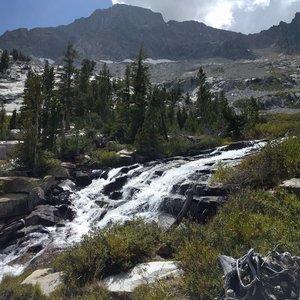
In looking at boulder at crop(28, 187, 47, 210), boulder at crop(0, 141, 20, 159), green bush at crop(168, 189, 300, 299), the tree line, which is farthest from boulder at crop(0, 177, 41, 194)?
green bush at crop(168, 189, 300, 299)

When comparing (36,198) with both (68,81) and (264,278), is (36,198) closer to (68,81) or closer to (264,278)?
(264,278)

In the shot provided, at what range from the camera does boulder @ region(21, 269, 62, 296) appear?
905 cm

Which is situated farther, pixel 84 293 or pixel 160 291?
pixel 84 293

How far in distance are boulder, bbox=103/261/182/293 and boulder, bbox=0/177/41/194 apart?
1738cm

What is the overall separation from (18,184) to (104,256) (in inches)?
705

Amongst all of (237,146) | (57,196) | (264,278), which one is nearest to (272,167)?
(264,278)

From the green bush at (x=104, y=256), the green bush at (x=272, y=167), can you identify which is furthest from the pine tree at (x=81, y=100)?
the green bush at (x=104, y=256)

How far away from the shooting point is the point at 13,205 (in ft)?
77.6

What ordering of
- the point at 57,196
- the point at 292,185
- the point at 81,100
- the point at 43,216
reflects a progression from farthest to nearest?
the point at 81,100 → the point at 57,196 → the point at 43,216 → the point at 292,185

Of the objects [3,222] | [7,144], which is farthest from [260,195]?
[7,144]

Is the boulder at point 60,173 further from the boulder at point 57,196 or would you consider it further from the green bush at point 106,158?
the green bush at point 106,158

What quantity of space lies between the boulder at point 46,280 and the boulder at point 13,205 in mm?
13205

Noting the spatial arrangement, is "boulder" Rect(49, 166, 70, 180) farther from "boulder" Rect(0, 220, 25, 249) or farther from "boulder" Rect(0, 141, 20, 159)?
"boulder" Rect(0, 220, 25, 249)

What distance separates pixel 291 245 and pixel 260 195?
449 cm
